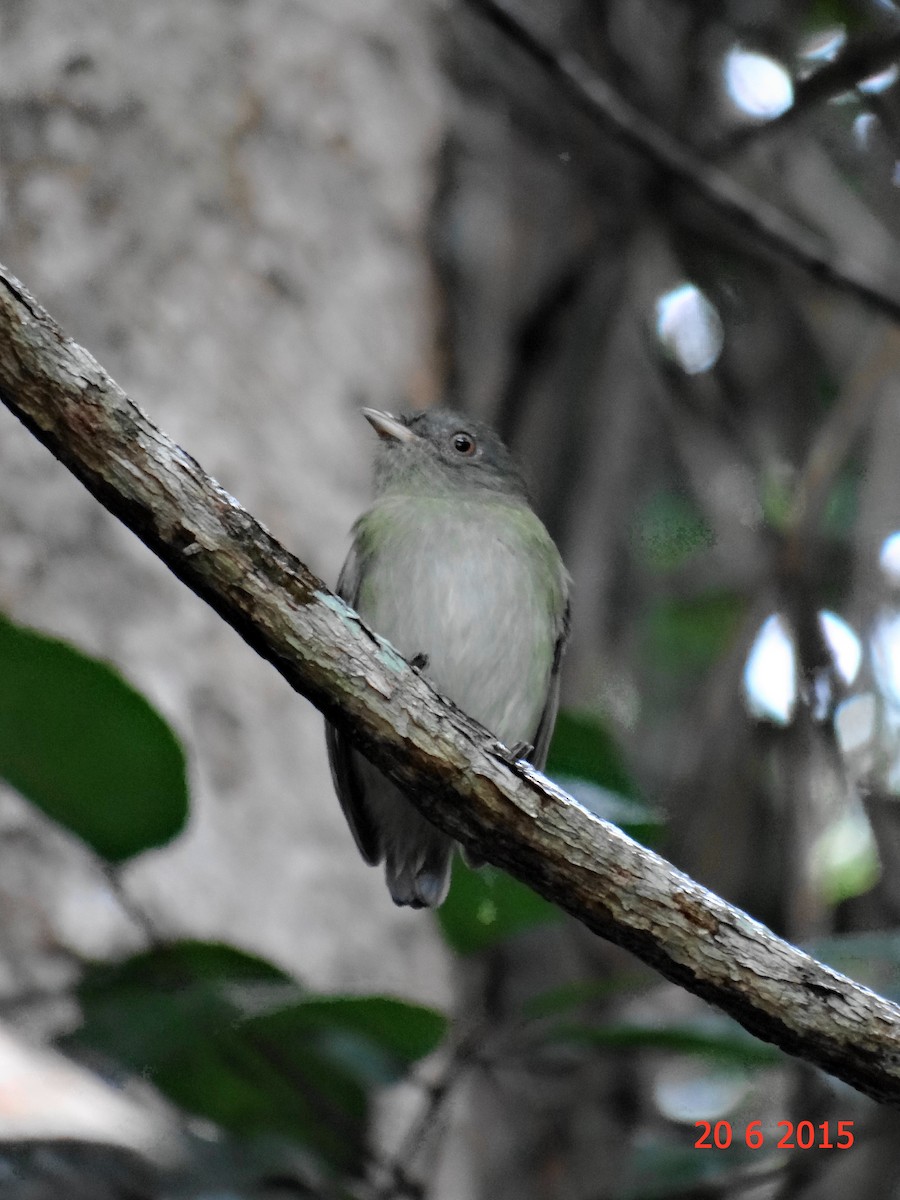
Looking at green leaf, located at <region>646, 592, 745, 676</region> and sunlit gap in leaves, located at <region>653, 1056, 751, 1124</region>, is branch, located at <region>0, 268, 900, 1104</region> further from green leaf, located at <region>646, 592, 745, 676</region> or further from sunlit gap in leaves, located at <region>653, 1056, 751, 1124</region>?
sunlit gap in leaves, located at <region>653, 1056, 751, 1124</region>

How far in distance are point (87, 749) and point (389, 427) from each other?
57.5 inches

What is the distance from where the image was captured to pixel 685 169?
4586 mm

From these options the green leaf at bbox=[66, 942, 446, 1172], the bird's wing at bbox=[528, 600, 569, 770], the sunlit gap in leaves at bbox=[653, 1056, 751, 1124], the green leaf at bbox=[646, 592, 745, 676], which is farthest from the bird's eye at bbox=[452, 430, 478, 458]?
the sunlit gap in leaves at bbox=[653, 1056, 751, 1124]

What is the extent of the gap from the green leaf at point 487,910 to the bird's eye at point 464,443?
1299 millimetres

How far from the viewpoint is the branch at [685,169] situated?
4449 millimetres

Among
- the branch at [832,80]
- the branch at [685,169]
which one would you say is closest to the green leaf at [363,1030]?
the branch at [685,169]

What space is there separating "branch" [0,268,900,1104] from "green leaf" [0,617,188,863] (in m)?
0.64

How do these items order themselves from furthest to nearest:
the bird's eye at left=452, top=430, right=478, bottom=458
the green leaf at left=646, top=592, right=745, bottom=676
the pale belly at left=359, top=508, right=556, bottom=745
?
the green leaf at left=646, top=592, right=745, bottom=676 < the bird's eye at left=452, top=430, right=478, bottom=458 < the pale belly at left=359, top=508, right=556, bottom=745

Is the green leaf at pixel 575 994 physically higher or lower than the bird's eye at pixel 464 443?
lower

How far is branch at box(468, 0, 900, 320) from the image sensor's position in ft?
14.6

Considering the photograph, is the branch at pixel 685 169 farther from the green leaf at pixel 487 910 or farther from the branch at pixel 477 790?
the branch at pixel 477 790

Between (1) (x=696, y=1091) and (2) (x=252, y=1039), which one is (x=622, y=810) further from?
(1) (x=696, y=1091)

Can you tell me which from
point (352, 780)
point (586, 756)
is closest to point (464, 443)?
point (352, 780)

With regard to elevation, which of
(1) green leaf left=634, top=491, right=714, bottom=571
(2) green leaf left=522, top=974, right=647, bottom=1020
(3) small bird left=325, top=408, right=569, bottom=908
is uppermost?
(1) green leaf left=634, top=491, right=714, bottom=571
